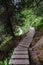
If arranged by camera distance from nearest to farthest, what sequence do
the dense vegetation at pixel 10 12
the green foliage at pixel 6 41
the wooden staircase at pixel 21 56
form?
1. the wooden staircase at pixel 21 56
2. the dense vegetation at pixel 10 12
3. the green foliage at pixel 6 41

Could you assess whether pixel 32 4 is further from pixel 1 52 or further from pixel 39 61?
pixel 1 52

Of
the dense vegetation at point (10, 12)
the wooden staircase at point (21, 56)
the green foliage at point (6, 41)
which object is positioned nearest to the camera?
the wooden staircase at point (21, 56)

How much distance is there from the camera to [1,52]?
8.26 m

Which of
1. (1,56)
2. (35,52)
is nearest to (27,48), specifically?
(35,52)

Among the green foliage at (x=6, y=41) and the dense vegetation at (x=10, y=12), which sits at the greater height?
the dense vegetation at (x=10, y=12)

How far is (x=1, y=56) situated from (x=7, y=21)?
131cm

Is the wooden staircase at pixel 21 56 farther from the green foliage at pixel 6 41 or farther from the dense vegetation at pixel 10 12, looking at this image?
the green foliage at pixel 6 41

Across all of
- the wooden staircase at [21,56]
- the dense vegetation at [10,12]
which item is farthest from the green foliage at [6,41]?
the wooden staircase at [21,56]

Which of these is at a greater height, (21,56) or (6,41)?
(21,56)

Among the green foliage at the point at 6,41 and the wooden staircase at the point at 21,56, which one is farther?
the green foliage at the point at 6,41

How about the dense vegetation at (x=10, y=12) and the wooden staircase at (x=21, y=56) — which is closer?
the wooden staircase at (x=21, y=56)

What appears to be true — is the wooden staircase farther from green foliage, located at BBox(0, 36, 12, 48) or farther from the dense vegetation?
green foliage, located at BBox(0, 36, 12, 48)

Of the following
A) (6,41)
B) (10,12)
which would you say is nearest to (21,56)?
(10,12)

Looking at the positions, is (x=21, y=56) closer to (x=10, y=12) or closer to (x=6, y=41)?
(x=10, y=12)
